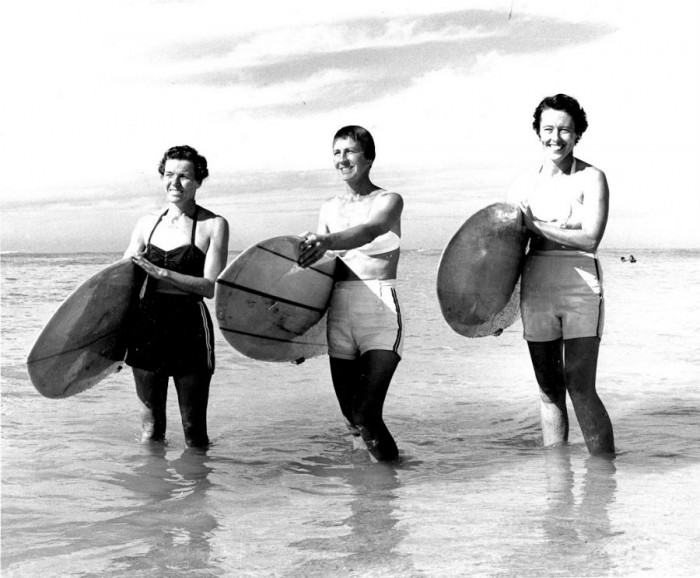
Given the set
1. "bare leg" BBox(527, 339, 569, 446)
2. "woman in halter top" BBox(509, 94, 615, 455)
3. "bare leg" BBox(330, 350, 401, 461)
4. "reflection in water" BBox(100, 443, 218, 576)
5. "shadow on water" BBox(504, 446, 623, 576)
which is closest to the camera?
"shadow on water" BBox(504, 446, 623, 576)

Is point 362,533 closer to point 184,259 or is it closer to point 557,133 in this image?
point 184,259

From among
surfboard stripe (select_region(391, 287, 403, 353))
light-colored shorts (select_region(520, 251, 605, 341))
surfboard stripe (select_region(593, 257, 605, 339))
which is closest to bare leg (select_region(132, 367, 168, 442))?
surfboard stripe (select_region(391, 287, 403, 353))

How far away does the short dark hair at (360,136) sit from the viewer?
4.34 metres

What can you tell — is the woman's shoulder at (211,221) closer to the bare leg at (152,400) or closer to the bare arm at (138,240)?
the bare arm at (138,240)

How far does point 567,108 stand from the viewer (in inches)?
174

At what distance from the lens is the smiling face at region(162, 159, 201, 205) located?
4.54 meters

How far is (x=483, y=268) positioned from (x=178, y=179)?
5.80ft

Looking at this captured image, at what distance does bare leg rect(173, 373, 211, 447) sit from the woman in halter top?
5.88 ft

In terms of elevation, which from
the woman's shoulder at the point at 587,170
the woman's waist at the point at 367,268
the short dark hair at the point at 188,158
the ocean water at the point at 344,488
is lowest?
the ocean water at the point at 344,488

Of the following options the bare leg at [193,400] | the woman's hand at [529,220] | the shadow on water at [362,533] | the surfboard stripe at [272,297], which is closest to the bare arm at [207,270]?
the surfboard stripe at [272,297]

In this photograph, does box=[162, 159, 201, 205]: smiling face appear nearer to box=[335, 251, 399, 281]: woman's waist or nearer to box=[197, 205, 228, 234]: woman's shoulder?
box=[197, 205, 228, 234]: woman's shoulder

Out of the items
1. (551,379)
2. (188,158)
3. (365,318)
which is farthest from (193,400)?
(551,379)

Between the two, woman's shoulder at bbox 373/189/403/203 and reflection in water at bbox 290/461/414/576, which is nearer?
reflection in water at bbox 290/461/414/576

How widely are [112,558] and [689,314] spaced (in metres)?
11.9
